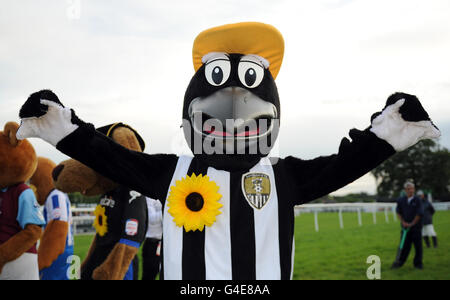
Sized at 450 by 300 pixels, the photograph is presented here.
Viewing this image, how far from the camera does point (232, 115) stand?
248 centimetres

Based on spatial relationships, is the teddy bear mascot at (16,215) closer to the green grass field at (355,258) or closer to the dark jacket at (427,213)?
the green grass field at (355,258)

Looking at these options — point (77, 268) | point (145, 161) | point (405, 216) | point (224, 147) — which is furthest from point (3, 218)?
point (405, 216)

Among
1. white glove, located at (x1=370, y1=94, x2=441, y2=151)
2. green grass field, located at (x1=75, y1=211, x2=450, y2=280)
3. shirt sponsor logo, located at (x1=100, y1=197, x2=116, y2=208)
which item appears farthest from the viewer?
green grass field, located at (x1=75, y1=211, x2=450, y2=280)

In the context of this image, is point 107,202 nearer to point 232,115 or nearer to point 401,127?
point 232,115

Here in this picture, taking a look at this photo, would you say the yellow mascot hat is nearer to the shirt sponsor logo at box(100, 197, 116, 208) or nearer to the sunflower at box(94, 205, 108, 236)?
the shirt sponsor logo at box(100, 197, 116, 208)

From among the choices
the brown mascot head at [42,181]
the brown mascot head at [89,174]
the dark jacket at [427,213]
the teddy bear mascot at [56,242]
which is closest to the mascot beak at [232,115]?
the brown mascot head at [89,174]

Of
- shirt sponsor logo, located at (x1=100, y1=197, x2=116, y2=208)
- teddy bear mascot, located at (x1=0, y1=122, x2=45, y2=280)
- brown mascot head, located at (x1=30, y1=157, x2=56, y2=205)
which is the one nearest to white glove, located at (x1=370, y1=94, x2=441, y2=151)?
shirt sponsor logo, located at (x1=100, y1=197, x2=116, y2=208)

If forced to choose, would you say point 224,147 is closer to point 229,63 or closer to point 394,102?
point 229,63

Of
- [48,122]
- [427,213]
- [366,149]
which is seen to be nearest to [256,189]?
[366,149]

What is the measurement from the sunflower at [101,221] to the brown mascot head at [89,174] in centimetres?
17

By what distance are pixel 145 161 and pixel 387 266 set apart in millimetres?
7219

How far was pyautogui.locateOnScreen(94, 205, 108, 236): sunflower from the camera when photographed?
158 inches

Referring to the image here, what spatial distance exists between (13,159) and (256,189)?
9.59 feet

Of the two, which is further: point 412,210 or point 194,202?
point 412,210
